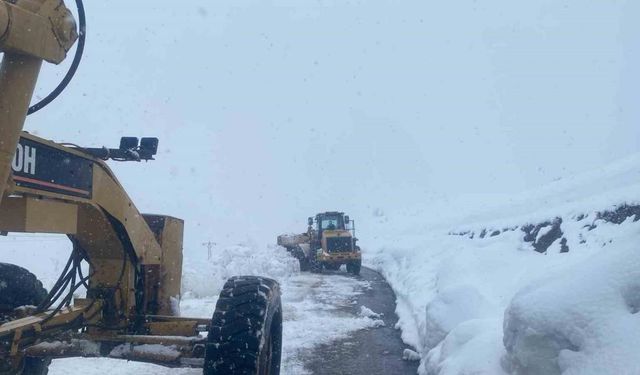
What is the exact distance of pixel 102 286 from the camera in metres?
4.45

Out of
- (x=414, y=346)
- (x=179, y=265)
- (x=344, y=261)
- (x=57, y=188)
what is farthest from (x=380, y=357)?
(x=344, y=261)

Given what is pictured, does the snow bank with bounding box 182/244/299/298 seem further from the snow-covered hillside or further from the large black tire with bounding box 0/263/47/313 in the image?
the large black tire with bounding box 0/263/47/313

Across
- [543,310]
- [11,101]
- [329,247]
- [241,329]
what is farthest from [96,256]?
[329,247]

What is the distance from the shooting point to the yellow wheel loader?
22.5 meters

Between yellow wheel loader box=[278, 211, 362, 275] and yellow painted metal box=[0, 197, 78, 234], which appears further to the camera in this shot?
yellow wheel loader box=[278, 211, 362, 275]

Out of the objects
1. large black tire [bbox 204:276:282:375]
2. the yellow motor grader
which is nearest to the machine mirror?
the yellow motor grader

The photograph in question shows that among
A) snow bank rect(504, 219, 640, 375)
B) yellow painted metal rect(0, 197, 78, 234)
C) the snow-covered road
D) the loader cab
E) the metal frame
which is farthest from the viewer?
the loader cab

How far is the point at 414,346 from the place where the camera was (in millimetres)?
8117

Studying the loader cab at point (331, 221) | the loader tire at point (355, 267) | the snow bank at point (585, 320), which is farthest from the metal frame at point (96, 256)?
the loader cab at point (331, 221)

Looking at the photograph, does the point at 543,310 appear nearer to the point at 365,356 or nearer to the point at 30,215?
the point at 30,215

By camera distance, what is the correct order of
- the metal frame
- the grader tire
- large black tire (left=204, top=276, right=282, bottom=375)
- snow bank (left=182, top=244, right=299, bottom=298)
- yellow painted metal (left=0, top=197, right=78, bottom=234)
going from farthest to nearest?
1. the grader tire
2. snow bank (left=182, top=244, right=299, bottom=298)
3. large black tire (left=204, top=276, right=282, bottom=375)
4. yellow painted metal (left=0, top=197, right=78, bottom=234)
5. the metal frame

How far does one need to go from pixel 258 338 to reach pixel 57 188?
155cm

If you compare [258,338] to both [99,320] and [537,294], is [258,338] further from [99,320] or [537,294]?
[537,294]

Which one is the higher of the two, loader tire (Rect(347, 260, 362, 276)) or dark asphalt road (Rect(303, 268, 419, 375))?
loader tire (Rect(347, 260, 362, 276))
